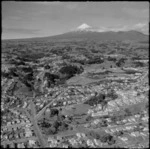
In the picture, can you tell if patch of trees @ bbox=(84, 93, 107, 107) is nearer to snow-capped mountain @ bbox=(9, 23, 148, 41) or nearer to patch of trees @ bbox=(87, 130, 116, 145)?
patch of trees @ bbox=(87, 130, 116, 145)

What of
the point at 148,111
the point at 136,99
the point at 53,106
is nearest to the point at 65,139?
the point at 53,106

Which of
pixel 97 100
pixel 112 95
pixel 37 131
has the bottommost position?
pixel 37 131

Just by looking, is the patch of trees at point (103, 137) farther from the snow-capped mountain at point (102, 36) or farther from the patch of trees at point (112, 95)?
the snow-capped mountain at point (102, 36)

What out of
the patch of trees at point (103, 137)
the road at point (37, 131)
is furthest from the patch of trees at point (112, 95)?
the road at point (37, 131)

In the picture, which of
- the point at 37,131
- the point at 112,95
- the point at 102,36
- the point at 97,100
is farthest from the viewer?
the point at 102,36

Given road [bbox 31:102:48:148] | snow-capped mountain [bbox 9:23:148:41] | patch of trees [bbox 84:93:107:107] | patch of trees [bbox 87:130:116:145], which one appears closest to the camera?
patch of trees [bbox 87:130:116:145]

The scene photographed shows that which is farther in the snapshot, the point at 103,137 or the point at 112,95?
the point at 112,95

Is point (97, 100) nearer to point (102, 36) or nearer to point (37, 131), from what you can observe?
point (37, 131)

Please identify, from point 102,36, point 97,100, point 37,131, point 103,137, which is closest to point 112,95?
point 97,100

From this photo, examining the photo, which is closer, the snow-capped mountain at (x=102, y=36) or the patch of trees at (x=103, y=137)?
the patch of trees at (x=103, y=137)

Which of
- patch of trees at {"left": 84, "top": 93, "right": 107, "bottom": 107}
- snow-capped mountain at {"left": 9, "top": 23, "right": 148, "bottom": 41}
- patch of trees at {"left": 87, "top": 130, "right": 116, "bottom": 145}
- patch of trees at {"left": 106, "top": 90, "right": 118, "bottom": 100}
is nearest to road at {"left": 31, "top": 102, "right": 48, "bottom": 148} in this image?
patch of trees at {"left": 87, "top": 130, "right": 116, "bottom": 145}

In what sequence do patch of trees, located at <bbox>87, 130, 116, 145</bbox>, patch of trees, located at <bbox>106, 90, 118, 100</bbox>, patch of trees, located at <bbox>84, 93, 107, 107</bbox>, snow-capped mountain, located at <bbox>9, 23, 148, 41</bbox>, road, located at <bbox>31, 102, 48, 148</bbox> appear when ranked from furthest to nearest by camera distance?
snow-capped mountain, located at <bbox>9, 23, 148, 41</bbox> → patch of trees, located at <bbox>106, 90, 118, 100</bbox> → patch of trees, located at <bbox>84, 93, 107, 107</bbox> → road, located at <bbox>31, 102, 48, 148</bbox> → patch of trees, located at <bbox>87, 130, 116, 145</bbox>
